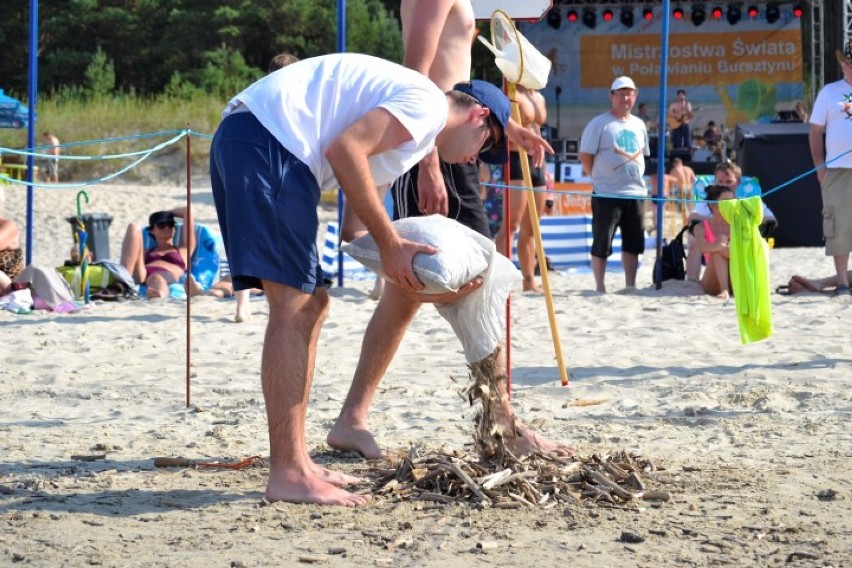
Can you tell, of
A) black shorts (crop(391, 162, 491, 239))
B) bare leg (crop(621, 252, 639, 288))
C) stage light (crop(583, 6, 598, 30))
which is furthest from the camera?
stage light (crop(583, 6, 598, 30))

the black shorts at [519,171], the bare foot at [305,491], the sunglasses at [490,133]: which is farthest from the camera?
the black shorts at [519,171]

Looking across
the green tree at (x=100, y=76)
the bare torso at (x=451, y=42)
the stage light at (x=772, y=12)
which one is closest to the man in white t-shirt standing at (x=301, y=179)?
the bare torso at (x=451, y=42)

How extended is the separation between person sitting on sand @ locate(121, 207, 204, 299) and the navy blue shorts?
20.1ft

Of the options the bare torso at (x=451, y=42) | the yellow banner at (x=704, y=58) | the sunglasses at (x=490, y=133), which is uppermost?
the yellow banner at (x=704, y=58)

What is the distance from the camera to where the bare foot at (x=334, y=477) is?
3920 mm

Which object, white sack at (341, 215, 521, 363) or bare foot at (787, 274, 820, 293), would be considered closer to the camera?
white sack at (341, 215, 521, 363)

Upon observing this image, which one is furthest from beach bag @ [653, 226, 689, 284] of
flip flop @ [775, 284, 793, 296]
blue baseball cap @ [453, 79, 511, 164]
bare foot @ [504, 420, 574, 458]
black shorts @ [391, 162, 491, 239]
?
blue baseball cap @ [453, 79, 511, 164]

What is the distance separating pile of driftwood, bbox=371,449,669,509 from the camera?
12.4ft

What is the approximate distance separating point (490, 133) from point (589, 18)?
827 inches

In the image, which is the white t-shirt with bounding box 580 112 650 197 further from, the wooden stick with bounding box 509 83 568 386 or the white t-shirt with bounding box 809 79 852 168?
the wooden stick with bounding box 509 83 568 386

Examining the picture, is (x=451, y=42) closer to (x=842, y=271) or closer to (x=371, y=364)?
(x=371, y=364)

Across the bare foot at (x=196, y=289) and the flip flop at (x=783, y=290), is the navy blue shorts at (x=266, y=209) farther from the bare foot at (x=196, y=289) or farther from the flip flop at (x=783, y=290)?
the flip flop at (x=783, y=290)

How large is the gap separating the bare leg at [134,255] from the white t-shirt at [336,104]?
647 centimetres

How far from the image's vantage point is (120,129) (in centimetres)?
2555
